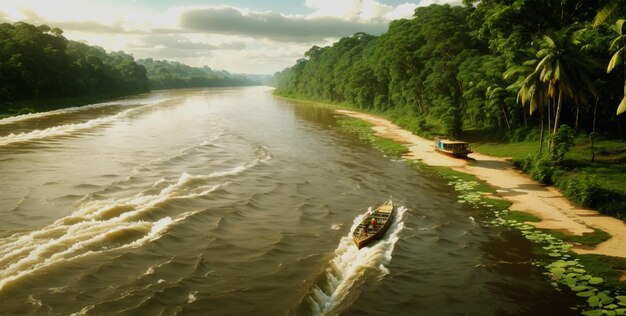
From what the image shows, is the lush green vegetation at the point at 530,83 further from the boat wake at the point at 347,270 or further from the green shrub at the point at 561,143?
the boat wake at the point at 347,270

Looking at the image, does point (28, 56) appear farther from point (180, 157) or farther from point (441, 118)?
point (441, 118)

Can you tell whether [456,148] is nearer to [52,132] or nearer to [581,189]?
[581,189]

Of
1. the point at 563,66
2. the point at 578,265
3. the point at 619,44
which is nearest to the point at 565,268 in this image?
the point at 578,265

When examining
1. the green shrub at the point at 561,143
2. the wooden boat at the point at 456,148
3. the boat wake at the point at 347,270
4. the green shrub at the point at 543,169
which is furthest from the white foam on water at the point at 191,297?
the wooden boat at the point at 456,148

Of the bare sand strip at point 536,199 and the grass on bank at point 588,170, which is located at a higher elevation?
the grass on bank at point 588,170

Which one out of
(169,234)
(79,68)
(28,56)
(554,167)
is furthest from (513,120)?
(79,68)
